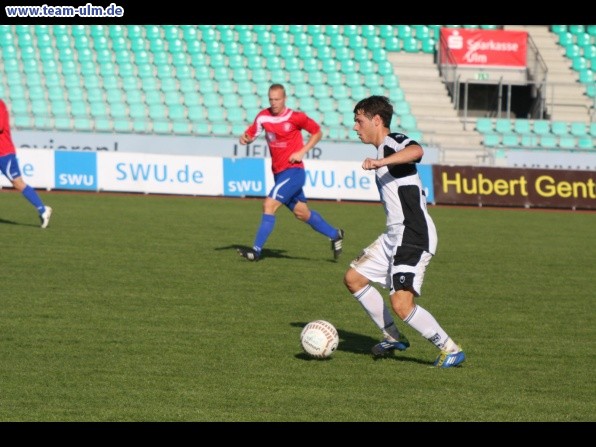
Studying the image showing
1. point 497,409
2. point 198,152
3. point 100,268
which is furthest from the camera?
point 198,152

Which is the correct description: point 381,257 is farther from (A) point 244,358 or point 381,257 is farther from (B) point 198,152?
(B) point 198,152

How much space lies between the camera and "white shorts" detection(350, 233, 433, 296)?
748 centimetres

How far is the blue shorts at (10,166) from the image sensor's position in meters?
16.0

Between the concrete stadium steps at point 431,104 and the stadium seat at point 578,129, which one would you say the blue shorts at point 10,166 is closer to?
the concrete stadium steps at point 431,104

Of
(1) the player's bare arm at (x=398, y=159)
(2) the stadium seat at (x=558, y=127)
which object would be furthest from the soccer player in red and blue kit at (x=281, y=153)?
(2) the stadium seat at (x=558, y=127)

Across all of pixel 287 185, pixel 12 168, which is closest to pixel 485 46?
pixel 12 168

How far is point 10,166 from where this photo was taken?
1611 cm

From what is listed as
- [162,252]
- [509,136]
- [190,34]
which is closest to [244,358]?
[162,252]

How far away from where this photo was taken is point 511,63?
34.4 metres

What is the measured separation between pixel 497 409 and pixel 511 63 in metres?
29.3

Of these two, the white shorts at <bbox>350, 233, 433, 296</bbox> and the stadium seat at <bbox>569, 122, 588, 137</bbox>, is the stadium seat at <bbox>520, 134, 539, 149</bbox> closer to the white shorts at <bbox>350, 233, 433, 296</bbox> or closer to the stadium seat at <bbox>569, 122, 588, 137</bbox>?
the stadium seat at <bbox>569, 122, 588, 137</bbox>

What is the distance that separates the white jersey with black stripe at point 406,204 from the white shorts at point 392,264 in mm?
60

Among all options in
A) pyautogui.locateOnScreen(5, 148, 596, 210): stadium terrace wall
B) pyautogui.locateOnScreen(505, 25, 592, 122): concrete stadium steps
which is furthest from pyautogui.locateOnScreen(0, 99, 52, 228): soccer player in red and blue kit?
pyautogui.locateOnScreen(505, 25, 592, 122): concrete stadium steps

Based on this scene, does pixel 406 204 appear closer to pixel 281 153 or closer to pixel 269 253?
pixel 281 153
